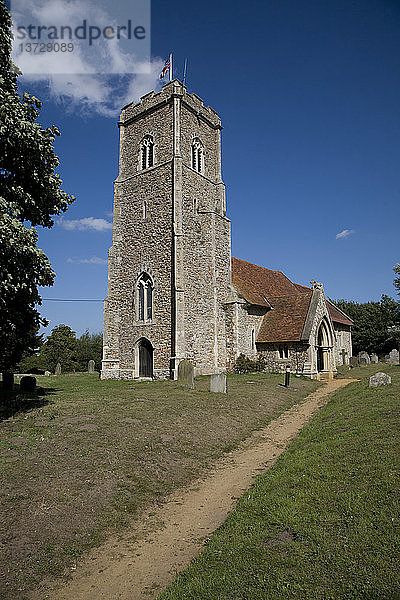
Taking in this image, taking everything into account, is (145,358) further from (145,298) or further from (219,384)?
(219,384)

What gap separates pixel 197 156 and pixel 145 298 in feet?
35.5

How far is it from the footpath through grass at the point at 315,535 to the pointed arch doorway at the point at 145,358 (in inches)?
688

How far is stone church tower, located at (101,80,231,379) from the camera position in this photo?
2453cm

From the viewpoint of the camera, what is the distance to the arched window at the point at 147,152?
27.4 m

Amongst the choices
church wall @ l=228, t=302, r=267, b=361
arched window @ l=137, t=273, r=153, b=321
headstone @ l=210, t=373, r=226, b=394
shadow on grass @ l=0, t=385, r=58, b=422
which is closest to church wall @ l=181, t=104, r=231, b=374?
church wall @ l=228, t=302, r=267, b=361

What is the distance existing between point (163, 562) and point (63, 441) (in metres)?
4.69

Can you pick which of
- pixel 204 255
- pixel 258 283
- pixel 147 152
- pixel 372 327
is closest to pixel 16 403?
pixel 204 255

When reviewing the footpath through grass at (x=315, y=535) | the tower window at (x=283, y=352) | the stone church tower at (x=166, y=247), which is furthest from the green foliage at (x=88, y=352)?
the footpath through grass at (x=315, y=535)

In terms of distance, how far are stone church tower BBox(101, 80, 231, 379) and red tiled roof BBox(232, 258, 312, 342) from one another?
9.58 feet

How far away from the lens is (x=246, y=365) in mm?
26391

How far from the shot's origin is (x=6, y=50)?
9.77 m

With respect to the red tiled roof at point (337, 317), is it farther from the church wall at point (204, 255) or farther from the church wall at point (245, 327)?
the church wall at point (204, 255)

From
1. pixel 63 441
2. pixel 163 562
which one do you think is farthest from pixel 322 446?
pixel 63 441

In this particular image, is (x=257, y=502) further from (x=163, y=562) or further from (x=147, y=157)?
(x=147, y=157)
